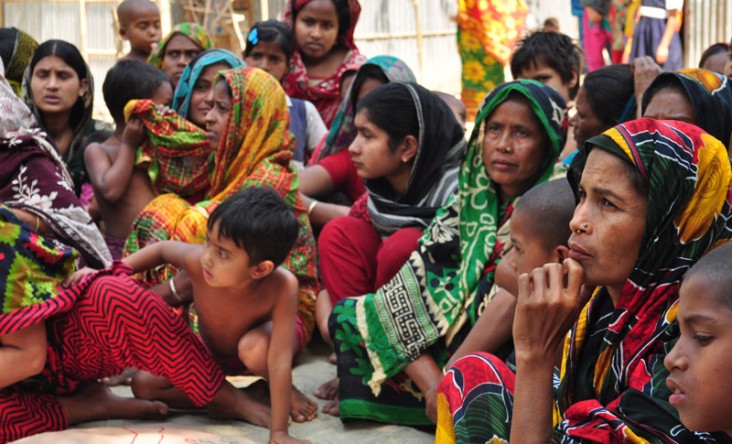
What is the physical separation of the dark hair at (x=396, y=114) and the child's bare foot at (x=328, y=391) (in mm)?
1047

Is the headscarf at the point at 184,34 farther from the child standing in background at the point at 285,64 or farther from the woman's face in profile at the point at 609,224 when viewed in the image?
the woman's face in profile at the point at 609,224

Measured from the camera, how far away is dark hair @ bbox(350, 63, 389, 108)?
5129mm

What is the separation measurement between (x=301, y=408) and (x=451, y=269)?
0.82 meters

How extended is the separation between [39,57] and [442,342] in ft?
9.92

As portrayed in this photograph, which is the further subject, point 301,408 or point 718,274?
point 301,408

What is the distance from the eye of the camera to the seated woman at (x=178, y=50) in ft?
20.9

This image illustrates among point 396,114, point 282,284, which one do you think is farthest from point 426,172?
point 282,284

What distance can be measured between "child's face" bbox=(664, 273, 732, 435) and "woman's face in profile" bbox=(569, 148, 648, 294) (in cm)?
45

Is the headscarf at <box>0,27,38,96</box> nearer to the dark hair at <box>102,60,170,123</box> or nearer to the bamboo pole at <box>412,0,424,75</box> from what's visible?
the dark hair at <box>102,60,170,123</box>

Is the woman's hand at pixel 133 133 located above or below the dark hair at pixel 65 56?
below

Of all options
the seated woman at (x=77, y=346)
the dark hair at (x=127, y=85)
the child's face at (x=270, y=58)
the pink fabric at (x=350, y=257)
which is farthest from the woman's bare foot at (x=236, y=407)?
the child's face at (x=270, y=58)

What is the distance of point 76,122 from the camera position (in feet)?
18.8

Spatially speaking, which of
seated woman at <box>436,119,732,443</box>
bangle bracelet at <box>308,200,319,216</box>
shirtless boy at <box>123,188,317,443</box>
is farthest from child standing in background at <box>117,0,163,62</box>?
seated woman at <box>436,119,732,443</box>

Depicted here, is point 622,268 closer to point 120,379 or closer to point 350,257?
point 350,257
